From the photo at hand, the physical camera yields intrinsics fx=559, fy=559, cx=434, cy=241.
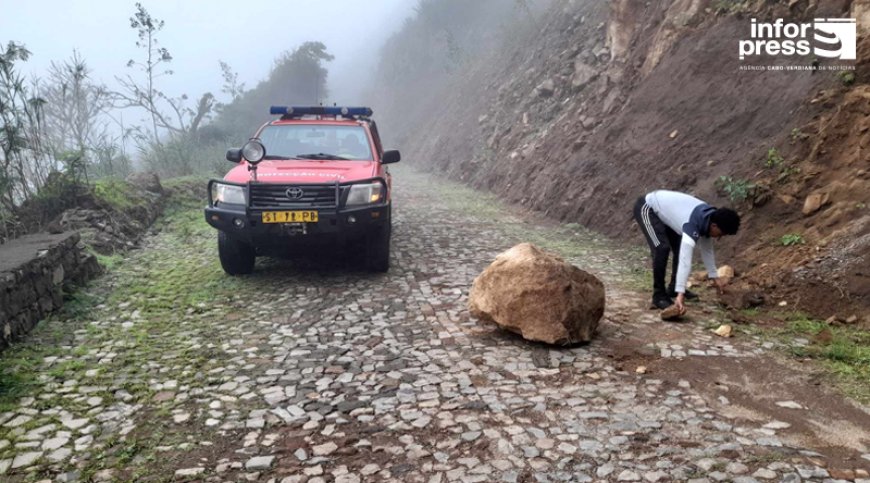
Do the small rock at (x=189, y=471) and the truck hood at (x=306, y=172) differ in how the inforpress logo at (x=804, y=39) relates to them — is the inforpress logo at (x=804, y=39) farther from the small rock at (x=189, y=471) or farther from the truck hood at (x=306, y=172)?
the small rock at (x=189, y=471)

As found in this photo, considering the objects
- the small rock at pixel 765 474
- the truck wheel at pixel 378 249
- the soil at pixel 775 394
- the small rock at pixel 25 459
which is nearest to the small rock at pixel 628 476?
the small rock at pixel 765 474

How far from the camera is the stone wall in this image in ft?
14.8

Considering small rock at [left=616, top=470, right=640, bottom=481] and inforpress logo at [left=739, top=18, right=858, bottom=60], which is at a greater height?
inforpress logo at [left=739, top=18, right=858, bottom=60]

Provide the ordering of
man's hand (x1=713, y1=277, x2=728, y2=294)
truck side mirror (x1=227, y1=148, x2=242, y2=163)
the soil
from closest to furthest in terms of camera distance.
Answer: the soil → man's hand (x1=713, y1=277, x2=728, y2=294) → truck side mirror (x1=227, y1=148, x2=242, y2=163)

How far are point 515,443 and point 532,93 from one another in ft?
51.4

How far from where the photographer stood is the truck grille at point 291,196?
5.90 meters

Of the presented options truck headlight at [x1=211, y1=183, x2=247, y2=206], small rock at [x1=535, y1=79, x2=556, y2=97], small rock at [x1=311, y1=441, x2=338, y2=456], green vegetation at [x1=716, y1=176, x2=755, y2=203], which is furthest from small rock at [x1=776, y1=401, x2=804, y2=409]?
small rock at [x1=535, y1=79, x2=556, y2=97]

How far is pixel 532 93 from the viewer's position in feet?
57.3

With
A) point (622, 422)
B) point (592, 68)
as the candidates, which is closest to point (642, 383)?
point (622, 422)

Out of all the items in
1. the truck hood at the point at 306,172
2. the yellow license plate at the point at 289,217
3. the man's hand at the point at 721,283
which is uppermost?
the truck hood at the point at 306,172

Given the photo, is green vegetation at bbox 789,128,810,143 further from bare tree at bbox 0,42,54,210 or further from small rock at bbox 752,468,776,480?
bare tree at bbox 0,42,54,210

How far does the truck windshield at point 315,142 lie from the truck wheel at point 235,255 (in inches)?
45.3

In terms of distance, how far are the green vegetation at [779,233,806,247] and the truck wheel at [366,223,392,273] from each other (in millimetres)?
4153

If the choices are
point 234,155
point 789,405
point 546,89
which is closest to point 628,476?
point 789,405
